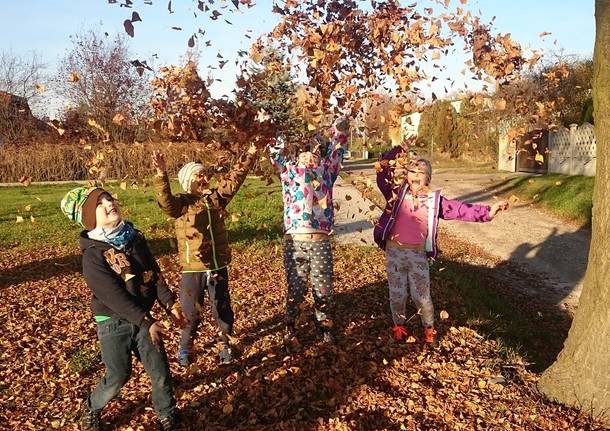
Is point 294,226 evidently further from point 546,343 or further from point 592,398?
point 546,343

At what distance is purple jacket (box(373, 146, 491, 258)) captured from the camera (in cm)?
452

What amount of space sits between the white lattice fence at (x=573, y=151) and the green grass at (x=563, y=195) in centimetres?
115

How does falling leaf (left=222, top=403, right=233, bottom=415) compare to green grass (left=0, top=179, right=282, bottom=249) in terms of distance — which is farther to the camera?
green grass (left=0, top=179, right=282, bottom=249)

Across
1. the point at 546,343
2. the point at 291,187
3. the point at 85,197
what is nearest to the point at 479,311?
the point at 546,343

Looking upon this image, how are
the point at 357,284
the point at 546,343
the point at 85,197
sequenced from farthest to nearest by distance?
1. the point at 357,284
2. the point at 546,343
3. the point at 85,197

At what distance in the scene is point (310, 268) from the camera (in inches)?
182

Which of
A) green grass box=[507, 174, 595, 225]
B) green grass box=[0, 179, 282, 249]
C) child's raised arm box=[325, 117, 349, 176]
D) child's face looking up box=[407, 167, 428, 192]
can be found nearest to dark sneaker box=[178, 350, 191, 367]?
child's raised arm box=[325, 117, 349, 176]

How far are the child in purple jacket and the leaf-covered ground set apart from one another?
53 centimetres

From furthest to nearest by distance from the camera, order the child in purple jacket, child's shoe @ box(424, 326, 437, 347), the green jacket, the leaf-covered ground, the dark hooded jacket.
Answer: child's shoe @ box(424, 326, 437, 347), the child in purple jacket, the green jacket, the leaf-covered ground, the dark hooded jacket

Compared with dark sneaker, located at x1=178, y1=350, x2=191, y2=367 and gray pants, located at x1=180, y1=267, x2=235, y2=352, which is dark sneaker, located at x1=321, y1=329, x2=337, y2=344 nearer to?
gray pants, located at x1=180, y1=267, x2=235, y2=352

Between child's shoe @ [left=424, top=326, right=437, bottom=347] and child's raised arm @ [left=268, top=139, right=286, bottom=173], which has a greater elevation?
child's raised arm @ [left=268, top=139, right=286, bottom=173]

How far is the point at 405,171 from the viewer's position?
4.64m

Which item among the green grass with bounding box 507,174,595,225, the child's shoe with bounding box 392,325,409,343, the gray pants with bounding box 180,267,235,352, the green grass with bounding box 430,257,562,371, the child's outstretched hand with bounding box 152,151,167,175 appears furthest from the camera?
the green grass with bounding box 507,174,595,225

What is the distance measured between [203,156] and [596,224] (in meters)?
3.23
